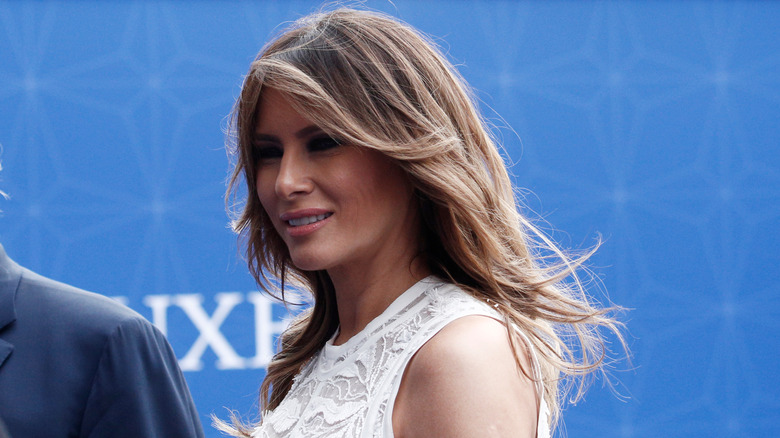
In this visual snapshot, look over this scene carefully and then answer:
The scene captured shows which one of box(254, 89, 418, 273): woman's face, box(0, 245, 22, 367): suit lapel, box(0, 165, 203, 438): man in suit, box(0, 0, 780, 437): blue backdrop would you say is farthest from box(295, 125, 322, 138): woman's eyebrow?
box(0, 0, 780, 437): blue backdrop

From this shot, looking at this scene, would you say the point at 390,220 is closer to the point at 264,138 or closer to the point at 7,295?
the point at 264,138

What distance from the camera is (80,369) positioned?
1575 mm

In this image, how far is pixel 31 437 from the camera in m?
1.51

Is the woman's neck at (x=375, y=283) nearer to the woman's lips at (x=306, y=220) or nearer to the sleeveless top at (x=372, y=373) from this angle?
the sleeveless top at (x=372, y=373)

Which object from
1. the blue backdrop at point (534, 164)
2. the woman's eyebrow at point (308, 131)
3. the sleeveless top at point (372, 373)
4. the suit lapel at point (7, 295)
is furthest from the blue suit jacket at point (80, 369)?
the blue backdrop at point (534, 164)

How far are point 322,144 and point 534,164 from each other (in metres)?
2.29

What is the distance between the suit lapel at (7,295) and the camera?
1580mm

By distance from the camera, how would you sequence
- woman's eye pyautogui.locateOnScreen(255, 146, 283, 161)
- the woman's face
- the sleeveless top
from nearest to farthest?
the sleeveless top < the woman's face < woman's eye pyautogui.locateOnScreen(255, 146, 283, 161)

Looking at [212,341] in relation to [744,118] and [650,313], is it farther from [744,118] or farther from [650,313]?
[744,118]

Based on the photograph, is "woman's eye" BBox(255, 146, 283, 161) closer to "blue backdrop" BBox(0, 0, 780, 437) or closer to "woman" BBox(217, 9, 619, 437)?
"woman" BBox(217, 9, 619, 437)

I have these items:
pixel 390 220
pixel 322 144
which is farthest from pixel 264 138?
pixel 390 220

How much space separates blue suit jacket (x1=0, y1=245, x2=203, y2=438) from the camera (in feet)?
5.05

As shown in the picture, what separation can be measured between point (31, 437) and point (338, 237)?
27.3 inches

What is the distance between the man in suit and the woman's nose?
18.4 inches
